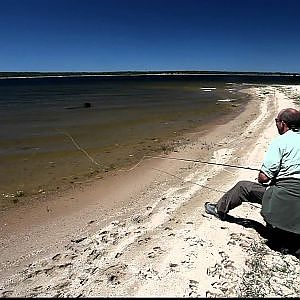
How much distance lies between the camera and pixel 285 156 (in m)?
4.52

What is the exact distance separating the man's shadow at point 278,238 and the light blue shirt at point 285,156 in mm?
881

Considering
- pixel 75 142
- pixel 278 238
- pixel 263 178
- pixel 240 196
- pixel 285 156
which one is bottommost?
pixel 75 142

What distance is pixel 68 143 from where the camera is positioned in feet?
47.6

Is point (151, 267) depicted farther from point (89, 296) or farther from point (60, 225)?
point (60, 225)

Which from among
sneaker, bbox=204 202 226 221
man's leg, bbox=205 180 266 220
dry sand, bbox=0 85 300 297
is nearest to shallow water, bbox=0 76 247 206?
dry sand, bbox=0 85 300 297

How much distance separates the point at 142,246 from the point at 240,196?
163cm

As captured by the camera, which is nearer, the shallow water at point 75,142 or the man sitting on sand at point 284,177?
the man sitting on sand at point 284,177

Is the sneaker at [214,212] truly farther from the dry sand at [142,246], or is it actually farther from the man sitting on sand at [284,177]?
the man sitting on sand at [284,177]

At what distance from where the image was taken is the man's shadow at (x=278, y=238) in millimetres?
4863

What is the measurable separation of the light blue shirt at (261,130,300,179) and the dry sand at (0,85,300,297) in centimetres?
116

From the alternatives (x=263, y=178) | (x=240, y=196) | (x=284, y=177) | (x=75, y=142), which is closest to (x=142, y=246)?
(x=240, y=196)

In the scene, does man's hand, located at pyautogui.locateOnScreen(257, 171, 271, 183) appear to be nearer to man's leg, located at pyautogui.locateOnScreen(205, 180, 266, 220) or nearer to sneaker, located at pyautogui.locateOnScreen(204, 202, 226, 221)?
man's leg, located at pyautogui.locateOnScreen(205, 180, 266, 220)

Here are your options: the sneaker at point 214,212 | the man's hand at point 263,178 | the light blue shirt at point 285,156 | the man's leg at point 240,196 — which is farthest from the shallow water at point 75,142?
the light blue shirt at point 285,156

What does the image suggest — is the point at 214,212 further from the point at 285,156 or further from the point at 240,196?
the point at 285,156
